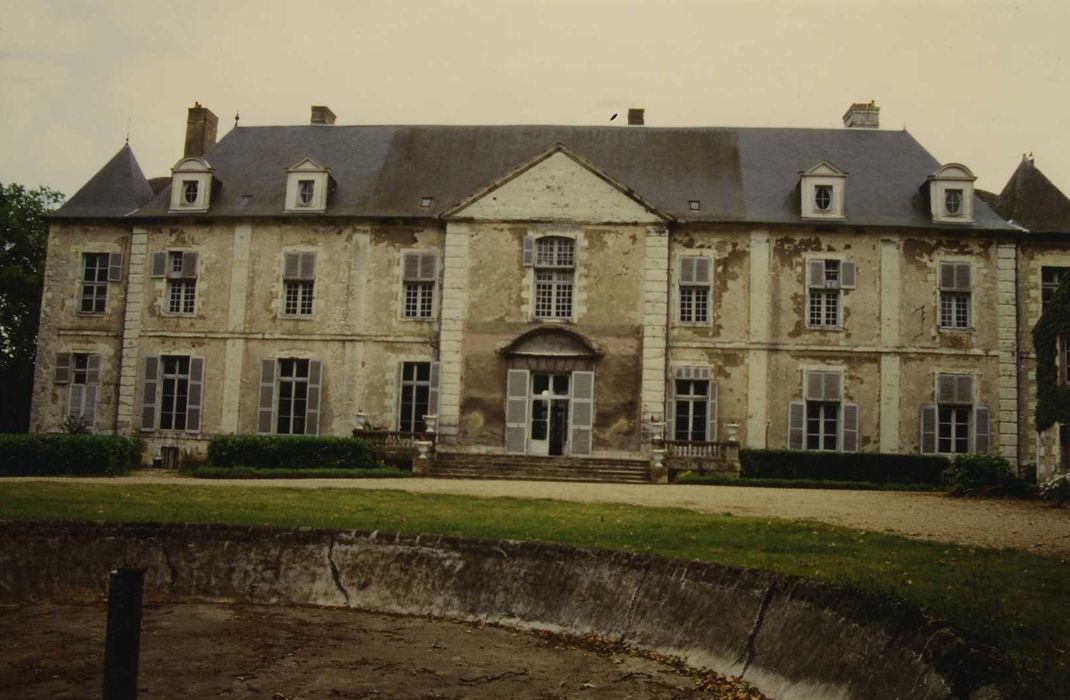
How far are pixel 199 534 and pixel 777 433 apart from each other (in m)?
17.2

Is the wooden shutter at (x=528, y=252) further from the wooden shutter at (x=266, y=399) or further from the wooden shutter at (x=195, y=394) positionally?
the wooden shutter at (x=195, y=394)

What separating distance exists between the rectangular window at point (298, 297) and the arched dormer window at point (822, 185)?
1198 cm

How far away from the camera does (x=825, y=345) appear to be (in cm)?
2233

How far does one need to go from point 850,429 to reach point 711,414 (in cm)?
320

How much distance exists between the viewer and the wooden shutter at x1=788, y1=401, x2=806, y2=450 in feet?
72.2

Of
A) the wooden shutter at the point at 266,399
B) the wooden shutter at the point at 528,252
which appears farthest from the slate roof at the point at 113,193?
the wooden shutter at the point at 528,252

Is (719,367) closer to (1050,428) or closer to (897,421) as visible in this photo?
(897,421)

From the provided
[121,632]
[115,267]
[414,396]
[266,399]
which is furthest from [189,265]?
[121,632]

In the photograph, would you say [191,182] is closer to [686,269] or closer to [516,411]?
[516,411]

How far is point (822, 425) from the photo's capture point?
22188mm

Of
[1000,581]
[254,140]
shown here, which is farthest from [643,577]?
[254,140]

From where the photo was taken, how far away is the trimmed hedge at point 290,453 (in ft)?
65.2

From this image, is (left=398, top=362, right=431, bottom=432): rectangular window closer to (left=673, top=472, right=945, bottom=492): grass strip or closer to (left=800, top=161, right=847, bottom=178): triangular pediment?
(left=673, top=472, right=945, bottom=492): grass strip

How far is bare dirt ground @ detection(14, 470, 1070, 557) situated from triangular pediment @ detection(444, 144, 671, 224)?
22.8ft
